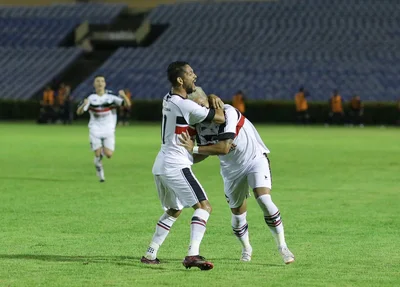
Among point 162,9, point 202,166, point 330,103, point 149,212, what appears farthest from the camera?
point 162,9

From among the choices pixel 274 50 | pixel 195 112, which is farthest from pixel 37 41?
pixel 195 112

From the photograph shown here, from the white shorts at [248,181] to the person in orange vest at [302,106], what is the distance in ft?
122

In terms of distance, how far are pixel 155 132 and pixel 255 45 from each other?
2012 centimetres

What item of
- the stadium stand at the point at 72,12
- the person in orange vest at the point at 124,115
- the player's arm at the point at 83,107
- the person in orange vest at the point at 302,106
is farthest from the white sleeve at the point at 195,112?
the stadium stand at the point at 72,12

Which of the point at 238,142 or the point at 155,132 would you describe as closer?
the point at 238,142

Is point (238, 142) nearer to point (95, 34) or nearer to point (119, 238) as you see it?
point (119, 238)

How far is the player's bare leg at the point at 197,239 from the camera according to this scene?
8.82 m

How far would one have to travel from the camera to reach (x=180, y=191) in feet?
29.6

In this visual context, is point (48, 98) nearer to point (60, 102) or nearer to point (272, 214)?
point (60, 102)

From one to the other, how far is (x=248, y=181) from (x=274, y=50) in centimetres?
4799

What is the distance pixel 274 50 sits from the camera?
57094 millimetres

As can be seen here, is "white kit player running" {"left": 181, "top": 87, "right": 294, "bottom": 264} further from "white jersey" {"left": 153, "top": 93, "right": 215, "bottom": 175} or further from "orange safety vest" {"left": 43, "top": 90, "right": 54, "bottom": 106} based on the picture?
"orange safety vest" {"left": 43, "top": 90, "right": 54, "bottom": 106}

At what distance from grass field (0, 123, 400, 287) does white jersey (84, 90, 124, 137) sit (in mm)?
948

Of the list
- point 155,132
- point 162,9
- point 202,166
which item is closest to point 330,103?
point 155,132
